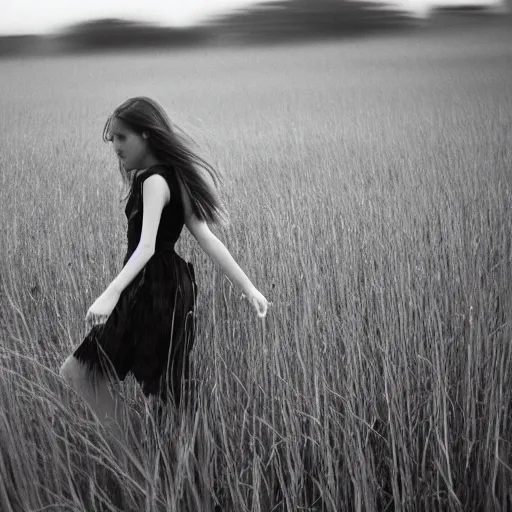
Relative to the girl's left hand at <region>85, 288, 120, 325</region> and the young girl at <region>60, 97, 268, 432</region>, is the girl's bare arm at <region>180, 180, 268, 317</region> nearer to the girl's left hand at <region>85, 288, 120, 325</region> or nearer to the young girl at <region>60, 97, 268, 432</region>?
the young girl at <region>60, 97, 268, 432</region>

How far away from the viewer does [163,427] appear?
108cm

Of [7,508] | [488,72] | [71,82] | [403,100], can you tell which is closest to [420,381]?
[7,508]

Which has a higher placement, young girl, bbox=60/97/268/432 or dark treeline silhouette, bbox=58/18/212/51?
dark treeline silhouette, bbox=58/18/212/51

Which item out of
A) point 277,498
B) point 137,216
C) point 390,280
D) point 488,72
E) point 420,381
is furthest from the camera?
point 488,72

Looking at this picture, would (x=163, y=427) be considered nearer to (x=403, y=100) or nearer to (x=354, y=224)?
(x=354, y=224)

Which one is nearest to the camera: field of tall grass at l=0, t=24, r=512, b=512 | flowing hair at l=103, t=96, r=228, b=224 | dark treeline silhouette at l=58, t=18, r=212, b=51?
field of tall grass at l=0, t=24, r=512, b=512

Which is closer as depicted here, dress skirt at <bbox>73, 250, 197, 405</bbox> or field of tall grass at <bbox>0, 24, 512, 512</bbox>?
field of tall grass at <bbox>0, 24, 512, 512</bbox>

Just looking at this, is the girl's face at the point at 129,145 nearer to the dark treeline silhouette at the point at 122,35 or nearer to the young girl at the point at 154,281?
the young girl at the point at 154,281

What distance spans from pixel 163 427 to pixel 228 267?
36 centimetres

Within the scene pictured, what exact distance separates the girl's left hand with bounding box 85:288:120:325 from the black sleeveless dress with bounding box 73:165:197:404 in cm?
9

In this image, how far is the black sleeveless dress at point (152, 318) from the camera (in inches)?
41.4

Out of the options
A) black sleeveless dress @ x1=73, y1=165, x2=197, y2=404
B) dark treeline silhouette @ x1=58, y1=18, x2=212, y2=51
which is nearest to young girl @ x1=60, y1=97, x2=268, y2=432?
black sleeveless dress @ x1=73, y1=165, x2=197, y2=404

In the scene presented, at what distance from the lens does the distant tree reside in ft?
8.30

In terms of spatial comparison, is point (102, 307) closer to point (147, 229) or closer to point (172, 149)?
point (147, 229)
